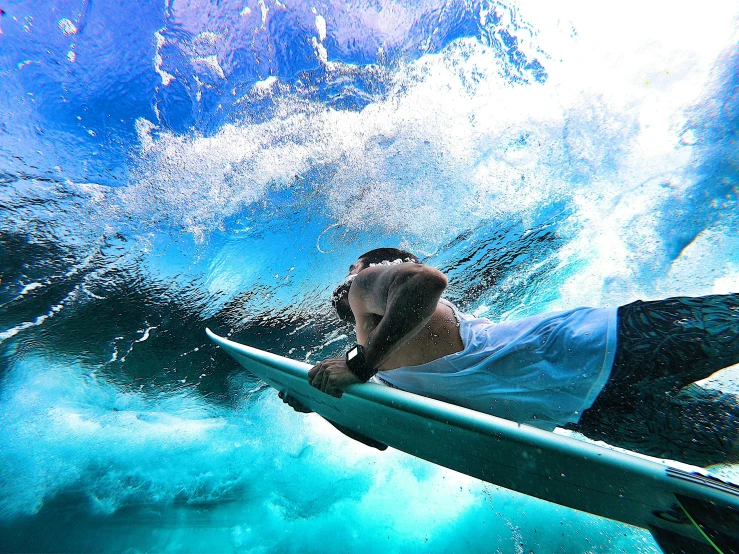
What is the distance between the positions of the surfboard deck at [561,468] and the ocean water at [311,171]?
13.7ft

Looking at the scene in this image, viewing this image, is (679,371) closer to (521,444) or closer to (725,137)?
(521,444)

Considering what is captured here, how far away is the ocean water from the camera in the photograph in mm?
3846

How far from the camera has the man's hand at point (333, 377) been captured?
1927 mm

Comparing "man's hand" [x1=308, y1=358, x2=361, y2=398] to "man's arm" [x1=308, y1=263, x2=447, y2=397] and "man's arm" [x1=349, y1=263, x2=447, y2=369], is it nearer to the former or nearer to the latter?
"man's arm" [x1=308, y1=263, x2=447, y2=397]

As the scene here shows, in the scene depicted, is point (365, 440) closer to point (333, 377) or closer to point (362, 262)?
point (333, 377)

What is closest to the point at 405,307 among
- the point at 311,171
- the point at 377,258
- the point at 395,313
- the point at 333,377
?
the point at 395,313

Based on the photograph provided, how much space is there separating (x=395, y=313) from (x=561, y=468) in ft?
4.35

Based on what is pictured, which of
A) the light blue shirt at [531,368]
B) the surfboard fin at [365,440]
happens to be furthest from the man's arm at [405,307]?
the surfboard fin at [365,440]

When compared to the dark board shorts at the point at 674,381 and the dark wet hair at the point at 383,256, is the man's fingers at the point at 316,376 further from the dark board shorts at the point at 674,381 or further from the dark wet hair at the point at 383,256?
the dark board shorts at the point at 674,381

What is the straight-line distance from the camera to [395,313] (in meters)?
1.71

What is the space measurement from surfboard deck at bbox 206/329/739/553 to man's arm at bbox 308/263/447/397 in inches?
8.0

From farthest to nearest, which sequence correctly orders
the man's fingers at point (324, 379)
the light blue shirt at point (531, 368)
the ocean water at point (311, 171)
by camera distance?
the ocean water at point (311, 171) < the man's fingers at point (324, 379) < the light blue shirt at point (531, 368)

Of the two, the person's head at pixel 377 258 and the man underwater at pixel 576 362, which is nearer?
the man underwater at pixel 576 362

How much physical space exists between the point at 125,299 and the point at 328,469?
647 inches
